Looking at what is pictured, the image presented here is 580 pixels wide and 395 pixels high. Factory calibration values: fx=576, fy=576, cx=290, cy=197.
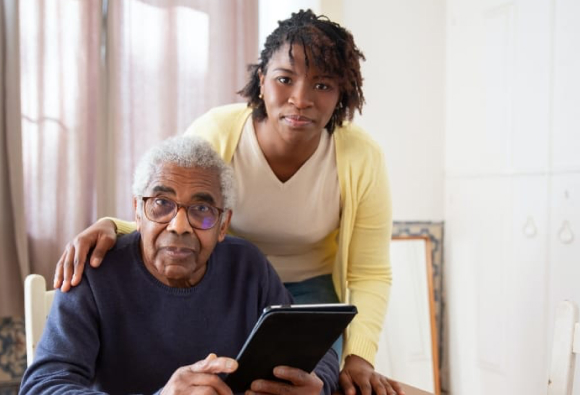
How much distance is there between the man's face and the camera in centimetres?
123

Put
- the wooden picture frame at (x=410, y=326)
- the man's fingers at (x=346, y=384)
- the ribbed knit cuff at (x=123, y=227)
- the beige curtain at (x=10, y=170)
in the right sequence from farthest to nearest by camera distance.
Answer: the wooden picture frame at (x=410, y=326) → the beige curtain at (x=10, y=170) → the ribbed knit cuff at (x=123, y=227) → the man's fingers at (x=346, y=384)

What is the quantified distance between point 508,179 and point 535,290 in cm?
52

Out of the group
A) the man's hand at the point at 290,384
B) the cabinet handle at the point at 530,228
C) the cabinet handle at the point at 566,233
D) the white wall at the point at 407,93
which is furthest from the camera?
the white wall at the point at 407,93

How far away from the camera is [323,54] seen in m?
1.47

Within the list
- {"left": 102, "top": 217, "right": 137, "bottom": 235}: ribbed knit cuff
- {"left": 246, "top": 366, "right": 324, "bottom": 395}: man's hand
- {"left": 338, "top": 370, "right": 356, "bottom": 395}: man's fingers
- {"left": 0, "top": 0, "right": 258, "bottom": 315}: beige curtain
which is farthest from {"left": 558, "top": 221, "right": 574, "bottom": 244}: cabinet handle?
{"left": 102, "top": 217, "right": 137, "bottom": 235}: ribbed knit cuff

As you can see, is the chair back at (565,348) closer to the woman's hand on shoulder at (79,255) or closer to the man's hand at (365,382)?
the man's hand at (365,382)

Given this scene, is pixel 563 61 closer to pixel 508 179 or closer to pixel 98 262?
pixel 508 179

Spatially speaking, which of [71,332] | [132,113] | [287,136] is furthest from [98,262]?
[132,113]

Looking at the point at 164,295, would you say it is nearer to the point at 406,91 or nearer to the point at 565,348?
the point at 565,348

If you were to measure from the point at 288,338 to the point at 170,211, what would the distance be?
0.43 metres

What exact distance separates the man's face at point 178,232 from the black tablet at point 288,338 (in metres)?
0.31

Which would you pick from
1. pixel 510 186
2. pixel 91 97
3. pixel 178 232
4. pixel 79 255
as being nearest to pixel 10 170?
pixel 91 97

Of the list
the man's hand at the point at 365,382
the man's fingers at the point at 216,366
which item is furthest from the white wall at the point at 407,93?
the man's fingers at the point at 216,366

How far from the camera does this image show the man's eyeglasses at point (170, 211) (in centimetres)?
125
